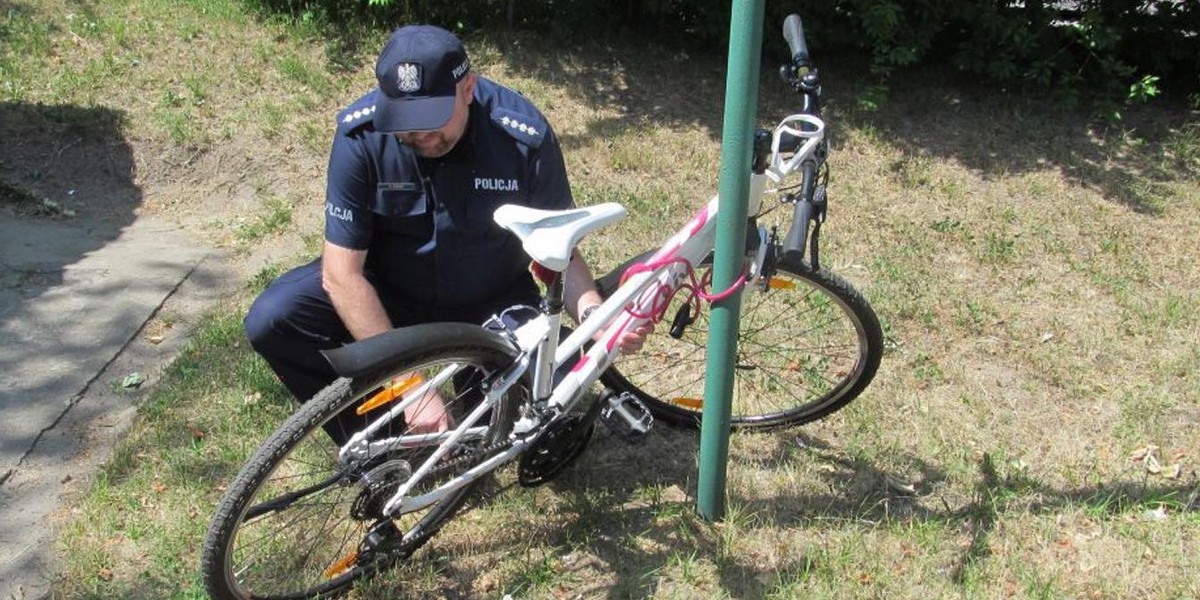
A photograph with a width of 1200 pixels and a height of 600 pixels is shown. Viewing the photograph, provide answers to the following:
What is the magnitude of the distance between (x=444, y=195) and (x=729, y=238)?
79cm

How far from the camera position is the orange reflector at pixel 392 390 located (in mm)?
2398

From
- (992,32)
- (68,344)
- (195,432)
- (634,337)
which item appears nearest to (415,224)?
(634,337)

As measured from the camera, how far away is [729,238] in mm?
2488

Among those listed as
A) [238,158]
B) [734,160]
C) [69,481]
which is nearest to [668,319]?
[734,160]

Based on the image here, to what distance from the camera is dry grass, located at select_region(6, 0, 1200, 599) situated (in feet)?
9.34

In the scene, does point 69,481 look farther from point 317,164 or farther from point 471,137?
point 317,164

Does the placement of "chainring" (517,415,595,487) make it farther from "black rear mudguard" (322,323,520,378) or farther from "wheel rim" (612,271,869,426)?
"wheel rim" (612,271,869,426)

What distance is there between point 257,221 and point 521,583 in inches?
108

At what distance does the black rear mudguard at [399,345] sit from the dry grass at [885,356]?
0.77 metres

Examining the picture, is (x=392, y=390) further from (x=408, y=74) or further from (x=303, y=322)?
(x=408, y=74)

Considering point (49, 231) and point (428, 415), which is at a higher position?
point (428, 415)

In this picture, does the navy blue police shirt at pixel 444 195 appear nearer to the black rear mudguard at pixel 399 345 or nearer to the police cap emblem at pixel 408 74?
the police cap emblem at pixel 408 74

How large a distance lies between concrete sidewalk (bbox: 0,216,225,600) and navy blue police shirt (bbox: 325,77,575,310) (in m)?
1.20

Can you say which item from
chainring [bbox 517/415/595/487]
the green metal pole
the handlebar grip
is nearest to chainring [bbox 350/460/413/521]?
chainring [bbox 517/415/595/487]
